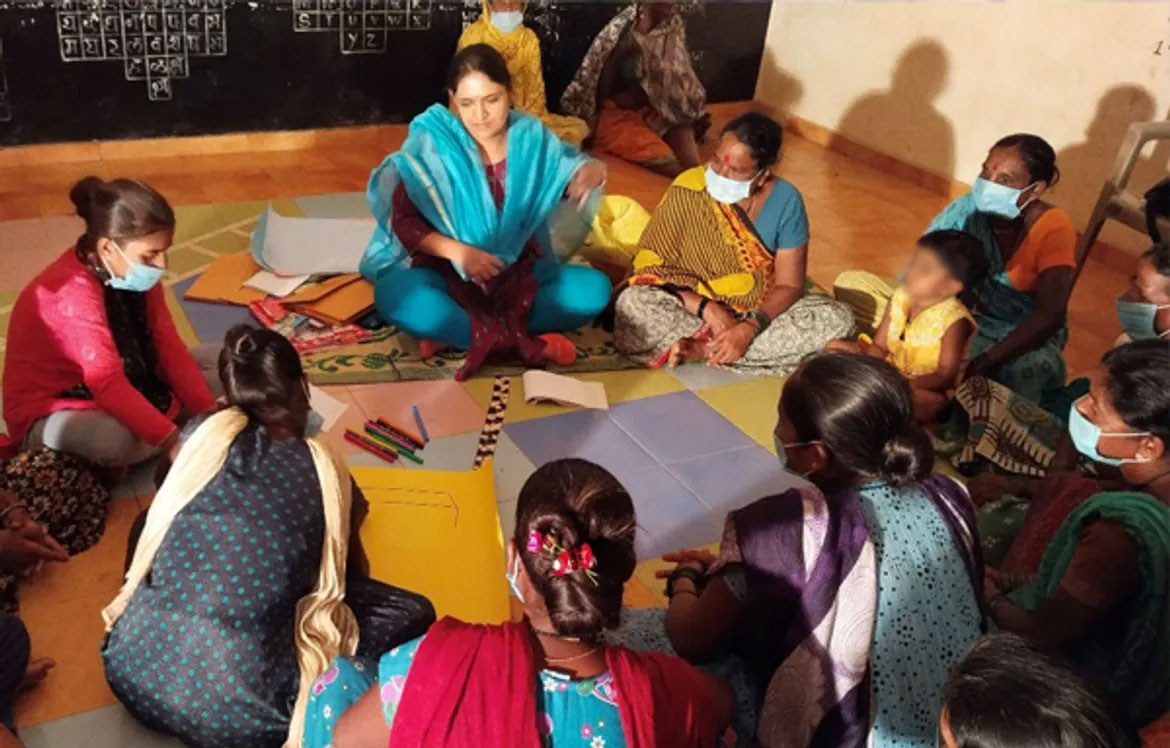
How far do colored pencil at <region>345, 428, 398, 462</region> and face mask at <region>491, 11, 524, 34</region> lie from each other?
262 centimetres

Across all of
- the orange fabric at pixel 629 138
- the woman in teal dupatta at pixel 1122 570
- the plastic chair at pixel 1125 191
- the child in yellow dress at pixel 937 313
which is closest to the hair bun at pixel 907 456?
the woman in teal dupatta at pixel 1122 570

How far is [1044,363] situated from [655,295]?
1.23m

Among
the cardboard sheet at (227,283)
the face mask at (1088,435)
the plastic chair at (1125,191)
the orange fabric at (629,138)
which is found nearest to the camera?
the face mask at (1088,435)

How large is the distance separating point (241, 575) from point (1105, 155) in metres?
4.32

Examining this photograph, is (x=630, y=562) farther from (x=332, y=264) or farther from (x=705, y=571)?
(x=332, y=264)

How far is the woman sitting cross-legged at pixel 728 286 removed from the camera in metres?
3.22

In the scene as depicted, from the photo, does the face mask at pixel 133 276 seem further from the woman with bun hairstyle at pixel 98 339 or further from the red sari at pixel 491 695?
the red sari at pixel 491 695

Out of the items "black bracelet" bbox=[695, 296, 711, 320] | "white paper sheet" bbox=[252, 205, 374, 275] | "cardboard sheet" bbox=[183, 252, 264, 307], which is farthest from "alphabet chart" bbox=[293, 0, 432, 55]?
"black bracelet" bbox=[695, 296, 711, 320]

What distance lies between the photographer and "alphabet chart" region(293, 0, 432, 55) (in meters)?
4.52

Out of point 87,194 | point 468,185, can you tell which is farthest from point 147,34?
point 87,194

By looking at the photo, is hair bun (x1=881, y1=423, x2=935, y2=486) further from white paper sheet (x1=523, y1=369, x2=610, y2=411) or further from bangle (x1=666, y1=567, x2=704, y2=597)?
white paper sheet (x1=523, y1=369, x2=610, y2=411)

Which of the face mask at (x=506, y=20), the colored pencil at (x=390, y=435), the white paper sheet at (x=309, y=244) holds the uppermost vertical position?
the face mask at (x=506, y=20)

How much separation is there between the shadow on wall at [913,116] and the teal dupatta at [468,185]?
2.76 m

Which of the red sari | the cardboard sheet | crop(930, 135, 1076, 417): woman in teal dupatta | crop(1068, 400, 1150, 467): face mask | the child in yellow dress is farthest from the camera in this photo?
the cardboard sheet
